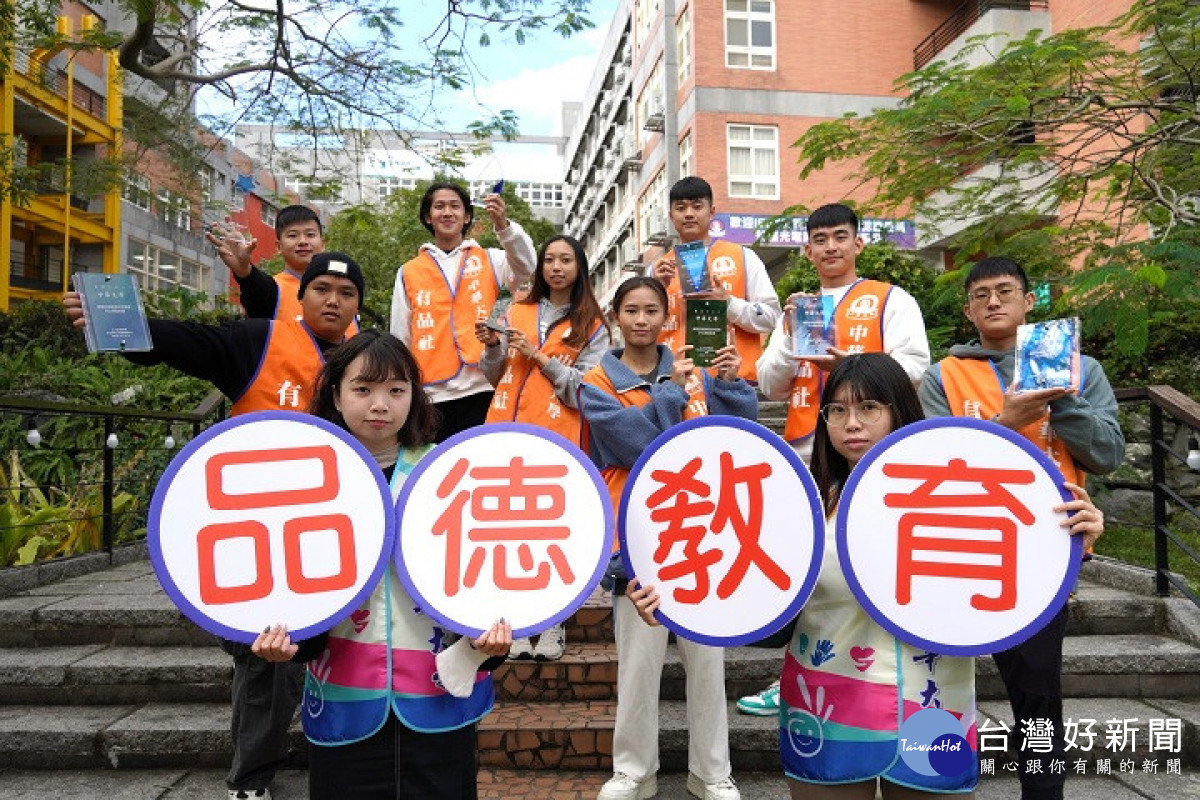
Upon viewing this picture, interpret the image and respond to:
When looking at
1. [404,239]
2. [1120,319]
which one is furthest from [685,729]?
[404,239]

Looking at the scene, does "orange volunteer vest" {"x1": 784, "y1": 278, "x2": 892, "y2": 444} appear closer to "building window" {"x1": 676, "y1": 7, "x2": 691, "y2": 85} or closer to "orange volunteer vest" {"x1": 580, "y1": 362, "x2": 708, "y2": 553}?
"orange volunteer vest" {"x1": 580, "y1": 362, "x2": 708, "y2": 553}

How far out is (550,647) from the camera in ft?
12.4

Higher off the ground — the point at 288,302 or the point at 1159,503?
the point at 288,302

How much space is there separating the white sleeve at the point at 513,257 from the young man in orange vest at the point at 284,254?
2.83ft

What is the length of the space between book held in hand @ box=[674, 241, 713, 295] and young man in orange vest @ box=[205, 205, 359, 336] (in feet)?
4.42

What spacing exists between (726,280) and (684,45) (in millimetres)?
19842

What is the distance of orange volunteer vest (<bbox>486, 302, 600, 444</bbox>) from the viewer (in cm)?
368

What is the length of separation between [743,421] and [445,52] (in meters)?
6.86

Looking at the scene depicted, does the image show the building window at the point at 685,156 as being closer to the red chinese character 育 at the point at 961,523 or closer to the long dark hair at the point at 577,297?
the long dark hair at the point at 577,297

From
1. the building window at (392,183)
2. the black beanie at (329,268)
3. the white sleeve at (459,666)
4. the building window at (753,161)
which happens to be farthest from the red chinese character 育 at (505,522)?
the building window at (753,161)

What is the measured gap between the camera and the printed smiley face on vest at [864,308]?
10.9 ft

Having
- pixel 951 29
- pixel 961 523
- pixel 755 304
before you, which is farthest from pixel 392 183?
pixel 961 523

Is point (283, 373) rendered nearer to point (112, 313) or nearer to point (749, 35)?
point (112, 313)

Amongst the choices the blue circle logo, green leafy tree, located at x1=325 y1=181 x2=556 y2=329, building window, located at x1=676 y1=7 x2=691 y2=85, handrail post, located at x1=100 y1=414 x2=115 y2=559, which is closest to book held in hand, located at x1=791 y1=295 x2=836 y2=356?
the blue circle logo
